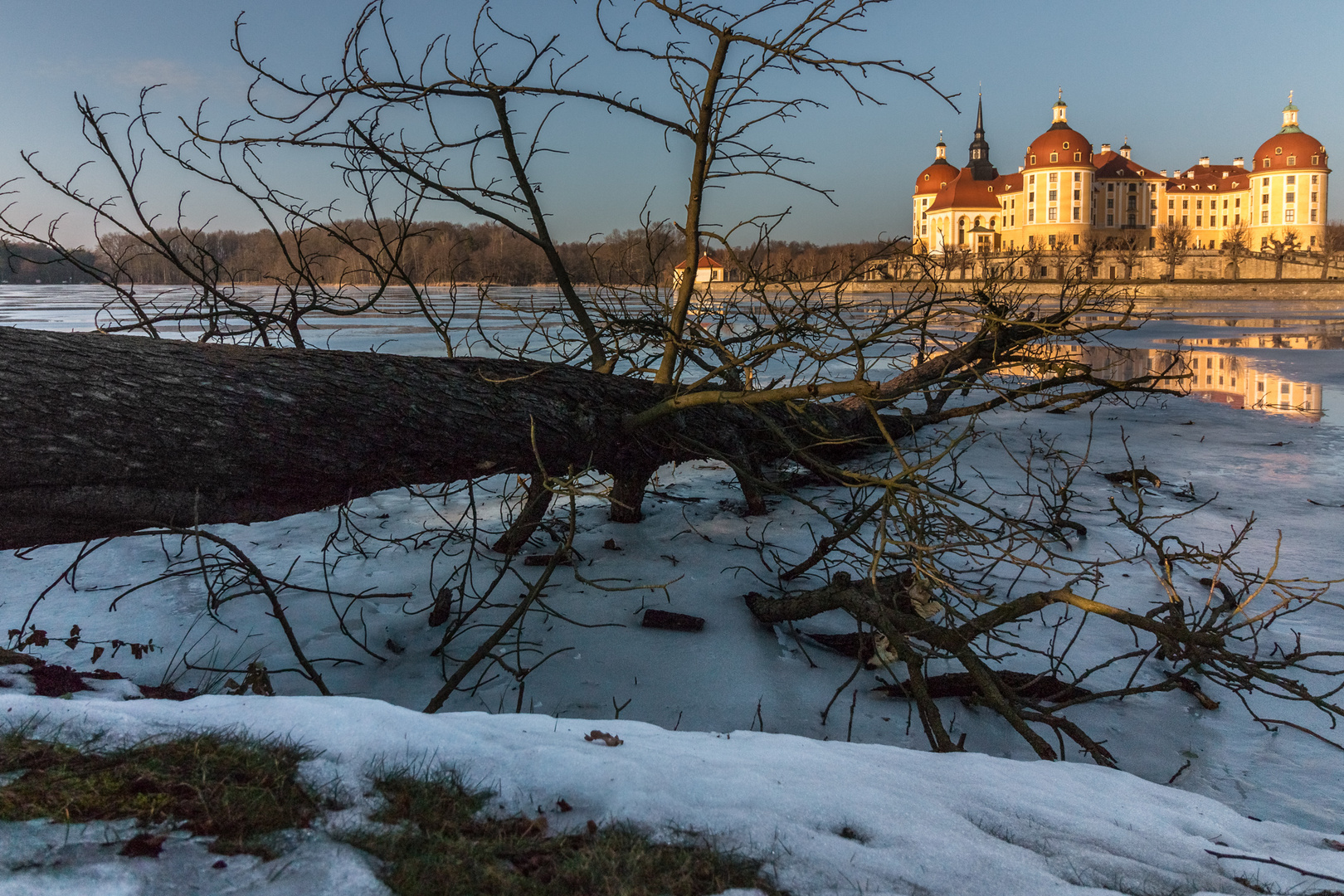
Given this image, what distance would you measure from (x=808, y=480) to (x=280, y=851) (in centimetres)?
455

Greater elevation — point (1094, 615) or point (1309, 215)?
point (1309, 215)

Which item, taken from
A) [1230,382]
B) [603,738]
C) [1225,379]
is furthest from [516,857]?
[1225,379]

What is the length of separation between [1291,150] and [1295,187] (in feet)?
12.2

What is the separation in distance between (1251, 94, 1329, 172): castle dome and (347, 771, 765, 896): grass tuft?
318 feet

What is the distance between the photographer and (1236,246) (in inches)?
2630

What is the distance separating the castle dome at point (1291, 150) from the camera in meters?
74.1

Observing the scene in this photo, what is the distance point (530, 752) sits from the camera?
2.00 meters

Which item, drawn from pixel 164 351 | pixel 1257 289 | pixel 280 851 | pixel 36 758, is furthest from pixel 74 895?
pixel 1257 289

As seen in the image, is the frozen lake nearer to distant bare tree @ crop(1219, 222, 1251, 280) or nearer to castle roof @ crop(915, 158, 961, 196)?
distant bare tree @ crop(1219, 222, 1251, 280)

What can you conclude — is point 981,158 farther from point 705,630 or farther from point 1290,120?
point 705,630

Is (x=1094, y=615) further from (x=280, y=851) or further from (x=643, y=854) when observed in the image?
(x=280, y=851)

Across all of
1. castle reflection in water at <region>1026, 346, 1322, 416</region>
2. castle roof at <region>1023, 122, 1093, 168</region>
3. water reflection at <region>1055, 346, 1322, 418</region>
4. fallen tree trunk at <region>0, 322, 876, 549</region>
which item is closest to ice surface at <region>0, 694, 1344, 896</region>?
fallen tree trunk at <region>0, 322, 876, 549</region>

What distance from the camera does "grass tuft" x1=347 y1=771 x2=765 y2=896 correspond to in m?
1.45

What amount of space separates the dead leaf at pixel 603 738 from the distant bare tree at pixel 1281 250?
7650 centimetres
